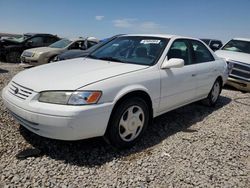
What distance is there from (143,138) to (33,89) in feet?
5.65

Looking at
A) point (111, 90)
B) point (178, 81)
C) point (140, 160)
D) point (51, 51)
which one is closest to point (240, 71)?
point (178, 81)

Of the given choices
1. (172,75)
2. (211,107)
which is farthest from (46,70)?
(211,107)

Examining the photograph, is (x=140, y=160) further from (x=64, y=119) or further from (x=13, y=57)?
(x=13, y=57)

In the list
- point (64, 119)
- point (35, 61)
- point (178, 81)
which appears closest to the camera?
point (64, 119)

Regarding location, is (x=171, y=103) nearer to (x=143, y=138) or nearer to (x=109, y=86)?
(x=143, y=138)

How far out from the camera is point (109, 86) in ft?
10.3

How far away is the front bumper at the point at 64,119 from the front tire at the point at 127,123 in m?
0.16

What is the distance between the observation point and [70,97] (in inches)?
115

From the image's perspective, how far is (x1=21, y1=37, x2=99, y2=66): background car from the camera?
10422 millimetres

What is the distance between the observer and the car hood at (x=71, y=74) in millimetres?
3064

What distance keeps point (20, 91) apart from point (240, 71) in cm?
651

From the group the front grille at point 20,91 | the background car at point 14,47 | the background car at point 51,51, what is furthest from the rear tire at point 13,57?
the front grille at point 20,91

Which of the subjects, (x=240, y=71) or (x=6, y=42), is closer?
(x=240, y=71)

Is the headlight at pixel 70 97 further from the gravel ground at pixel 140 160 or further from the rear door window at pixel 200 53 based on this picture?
the rear door window at pixel 200 53
